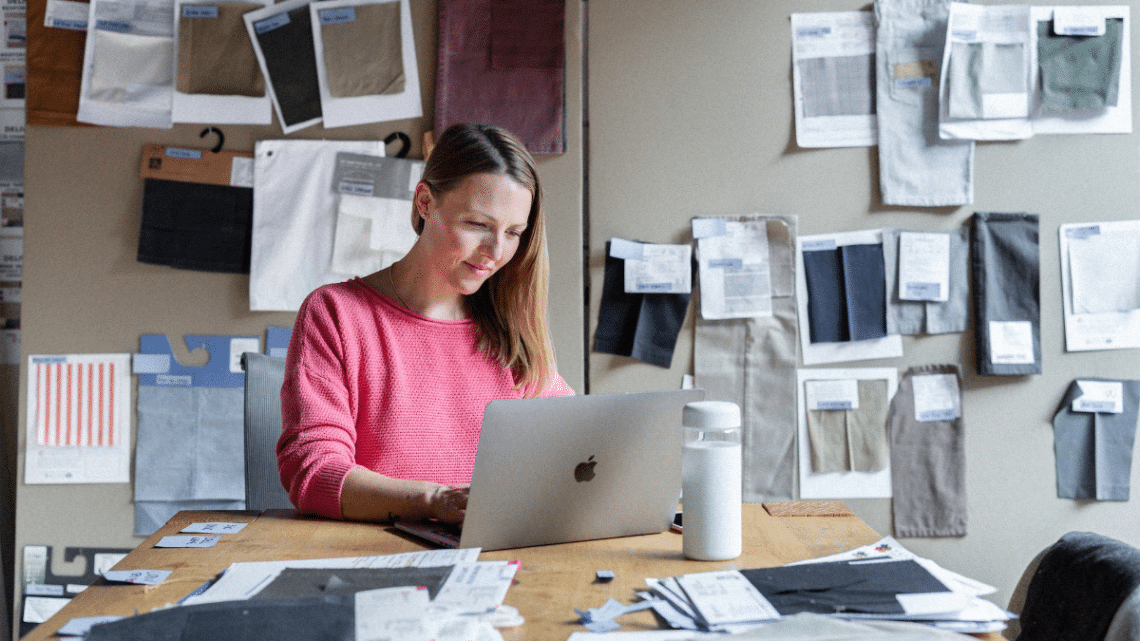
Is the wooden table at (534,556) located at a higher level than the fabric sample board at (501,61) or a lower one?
lower

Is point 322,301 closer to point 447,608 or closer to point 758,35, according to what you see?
point 447,608

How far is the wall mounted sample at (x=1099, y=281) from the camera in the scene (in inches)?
88.7

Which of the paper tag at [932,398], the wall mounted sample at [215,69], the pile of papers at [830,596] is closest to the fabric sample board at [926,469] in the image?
the paper tag at [932,398]

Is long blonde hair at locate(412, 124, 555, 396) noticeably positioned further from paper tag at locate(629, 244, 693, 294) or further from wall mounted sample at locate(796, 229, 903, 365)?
wall mounted sample at locate(796, 229, 903, 365)

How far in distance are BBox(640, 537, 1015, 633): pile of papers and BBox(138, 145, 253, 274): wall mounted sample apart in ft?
5.51

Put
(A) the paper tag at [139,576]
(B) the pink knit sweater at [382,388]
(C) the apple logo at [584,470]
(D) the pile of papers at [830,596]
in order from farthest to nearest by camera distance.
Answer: (B) the pink knit sweater at [382,388] → (C) the apple logo at [584,470] → (A) the paper tag at [139,576] → (D) the pile of papers at [830,596]

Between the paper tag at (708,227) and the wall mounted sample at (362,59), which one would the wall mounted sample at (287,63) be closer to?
the wall mounted sample at (362,59)

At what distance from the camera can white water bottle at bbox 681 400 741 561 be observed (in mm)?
1033

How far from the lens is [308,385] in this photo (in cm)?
139

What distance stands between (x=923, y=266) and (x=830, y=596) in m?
1.57


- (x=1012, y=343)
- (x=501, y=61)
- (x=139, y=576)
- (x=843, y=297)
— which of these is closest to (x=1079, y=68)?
(x=1012, y=343)

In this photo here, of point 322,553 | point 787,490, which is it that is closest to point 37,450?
point 322,553

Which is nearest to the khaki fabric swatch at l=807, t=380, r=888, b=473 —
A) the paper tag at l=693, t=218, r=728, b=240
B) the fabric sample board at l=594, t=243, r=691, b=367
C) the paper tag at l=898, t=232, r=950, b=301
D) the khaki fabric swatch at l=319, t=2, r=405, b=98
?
the paper tag at l=898, t=232, r=950, b=301

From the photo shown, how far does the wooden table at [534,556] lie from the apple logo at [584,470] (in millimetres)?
91
